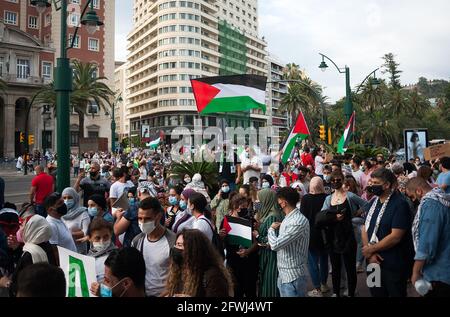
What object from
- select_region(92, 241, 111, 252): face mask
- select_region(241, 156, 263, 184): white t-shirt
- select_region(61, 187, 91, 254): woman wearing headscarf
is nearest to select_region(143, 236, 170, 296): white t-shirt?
select_region(92, 241, 111, 252): face mask

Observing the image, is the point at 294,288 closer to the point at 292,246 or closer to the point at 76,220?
the point at 292,246

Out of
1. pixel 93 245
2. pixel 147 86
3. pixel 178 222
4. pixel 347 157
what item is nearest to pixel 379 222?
pixel 178 222

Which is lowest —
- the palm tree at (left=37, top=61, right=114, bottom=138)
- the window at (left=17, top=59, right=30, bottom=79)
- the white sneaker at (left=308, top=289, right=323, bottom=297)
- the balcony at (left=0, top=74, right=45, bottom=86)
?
the white sneaker at (left=308, top=289, right=323, bottom=297)

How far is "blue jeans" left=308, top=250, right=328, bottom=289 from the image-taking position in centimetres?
600

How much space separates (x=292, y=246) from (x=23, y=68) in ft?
175

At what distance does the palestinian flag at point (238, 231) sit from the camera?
4.80 m

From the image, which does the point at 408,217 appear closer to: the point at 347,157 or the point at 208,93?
the point at 208,93

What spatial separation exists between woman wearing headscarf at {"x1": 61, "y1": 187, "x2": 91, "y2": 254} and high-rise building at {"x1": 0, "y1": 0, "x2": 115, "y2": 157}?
41271 millimetres

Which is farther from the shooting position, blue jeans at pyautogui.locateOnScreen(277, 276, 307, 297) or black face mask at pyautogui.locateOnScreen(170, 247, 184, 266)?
blue jeans at pyautogui.locateOnScreen(277, 276, 307, 297)

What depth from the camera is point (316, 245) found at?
596 cm

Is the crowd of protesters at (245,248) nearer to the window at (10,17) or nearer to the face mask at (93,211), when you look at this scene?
the face mask at (93,211)

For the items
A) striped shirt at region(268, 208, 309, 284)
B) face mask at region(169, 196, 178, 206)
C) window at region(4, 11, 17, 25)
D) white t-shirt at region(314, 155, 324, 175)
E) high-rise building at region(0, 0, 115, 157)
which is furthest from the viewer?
window at region(4, 11, 17, 25)

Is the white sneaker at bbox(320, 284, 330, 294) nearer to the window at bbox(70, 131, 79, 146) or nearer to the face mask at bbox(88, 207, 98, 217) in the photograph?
the face mask at bbox(88, 207, 98, 217)

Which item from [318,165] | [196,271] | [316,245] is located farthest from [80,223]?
[318,165]
